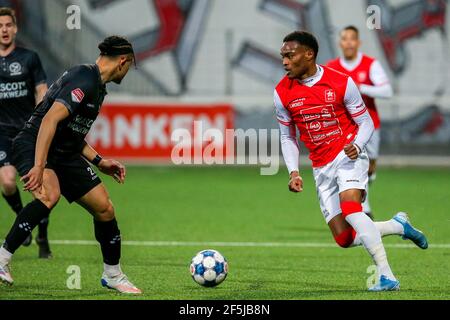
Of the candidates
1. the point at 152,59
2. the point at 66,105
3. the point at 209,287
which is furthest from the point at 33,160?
the point at 152,59

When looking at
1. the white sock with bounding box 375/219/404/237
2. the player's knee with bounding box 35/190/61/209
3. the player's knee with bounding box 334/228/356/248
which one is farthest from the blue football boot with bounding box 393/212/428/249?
the player's knee with bounding box 35/190/61/209

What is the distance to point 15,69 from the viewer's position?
10539 millimetres

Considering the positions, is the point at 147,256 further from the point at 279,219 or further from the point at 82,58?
the point at 82,58

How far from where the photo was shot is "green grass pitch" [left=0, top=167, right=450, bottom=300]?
8.42m

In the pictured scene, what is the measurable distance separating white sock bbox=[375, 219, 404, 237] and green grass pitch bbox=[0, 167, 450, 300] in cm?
43

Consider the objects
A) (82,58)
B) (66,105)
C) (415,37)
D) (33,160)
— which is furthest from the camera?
(415,37)

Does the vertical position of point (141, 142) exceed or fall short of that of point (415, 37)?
it falls short

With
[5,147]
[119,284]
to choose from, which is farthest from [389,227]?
[5,147]

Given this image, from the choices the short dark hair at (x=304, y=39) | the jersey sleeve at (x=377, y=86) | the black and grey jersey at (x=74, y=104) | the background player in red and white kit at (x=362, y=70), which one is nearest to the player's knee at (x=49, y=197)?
the black and grey jersey at (x=74, y=104)

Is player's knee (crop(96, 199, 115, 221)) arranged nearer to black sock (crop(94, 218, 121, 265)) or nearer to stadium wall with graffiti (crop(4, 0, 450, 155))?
black sock (crop(94, 218, 121, 265))
